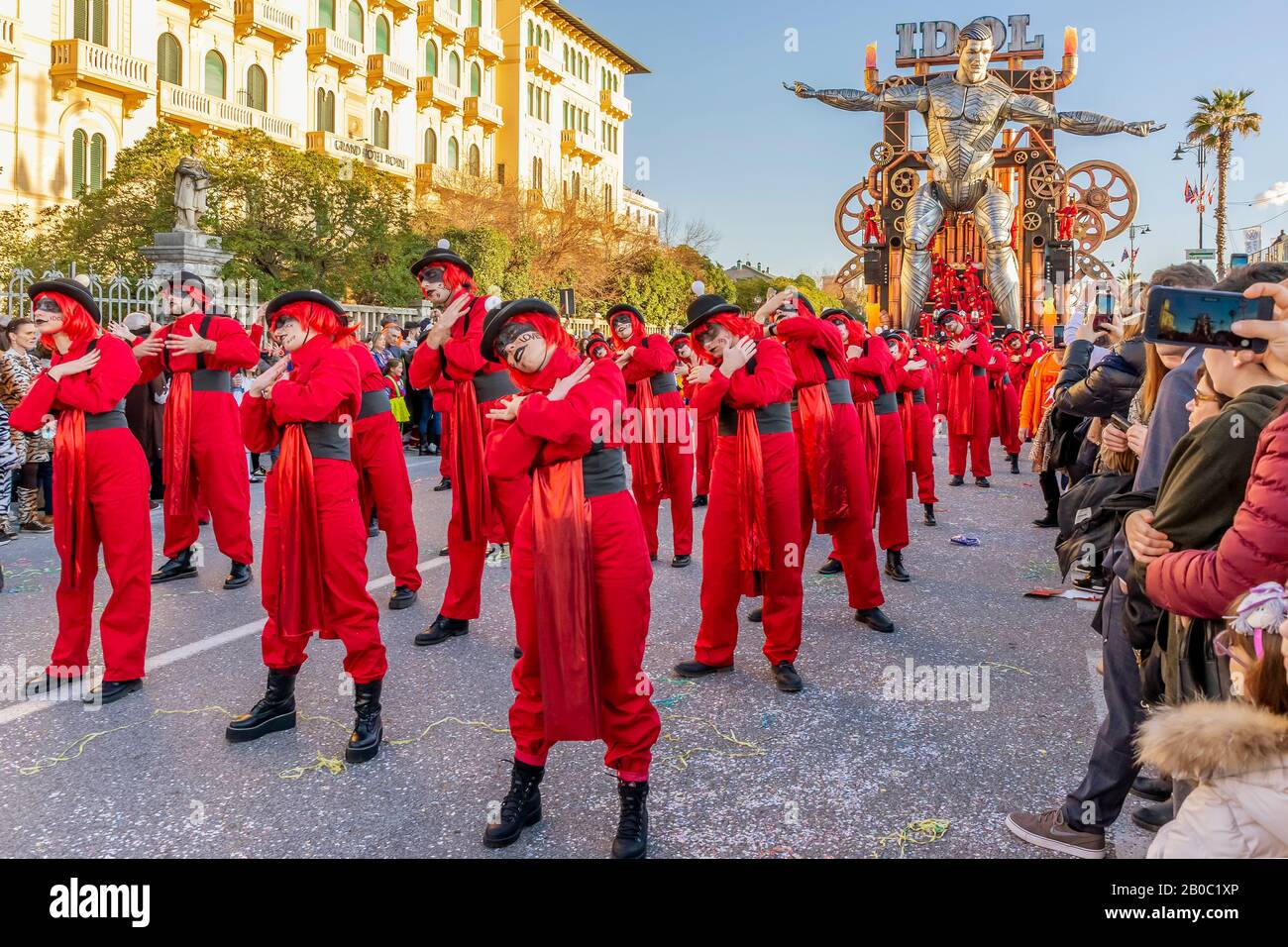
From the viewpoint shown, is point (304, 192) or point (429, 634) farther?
point (304, 192)

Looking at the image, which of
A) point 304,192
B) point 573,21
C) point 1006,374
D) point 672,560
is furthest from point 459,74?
point 672,560

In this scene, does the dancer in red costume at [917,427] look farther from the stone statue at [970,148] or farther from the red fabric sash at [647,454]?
the stone statue at [970,148]

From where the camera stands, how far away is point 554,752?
4.18 m

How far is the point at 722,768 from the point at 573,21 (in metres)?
56.4

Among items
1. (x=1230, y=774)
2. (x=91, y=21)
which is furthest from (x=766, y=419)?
(x=91, y=21)

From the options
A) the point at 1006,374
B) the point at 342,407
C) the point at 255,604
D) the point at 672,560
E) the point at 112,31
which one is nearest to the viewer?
the point at 342,407

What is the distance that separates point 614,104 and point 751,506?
59075mm

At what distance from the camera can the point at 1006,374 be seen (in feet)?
46.6

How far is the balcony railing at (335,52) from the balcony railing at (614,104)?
23.2 m

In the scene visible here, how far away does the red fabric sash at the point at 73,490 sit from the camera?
484cm

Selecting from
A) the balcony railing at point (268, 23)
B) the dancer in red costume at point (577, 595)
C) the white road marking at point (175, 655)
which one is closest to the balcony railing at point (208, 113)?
the balcony railing at point (268, 23)

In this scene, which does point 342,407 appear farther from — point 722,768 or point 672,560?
point 672,560

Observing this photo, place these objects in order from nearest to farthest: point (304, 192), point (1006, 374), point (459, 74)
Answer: point (1006, 374), point (304, 192), point (459, 74)

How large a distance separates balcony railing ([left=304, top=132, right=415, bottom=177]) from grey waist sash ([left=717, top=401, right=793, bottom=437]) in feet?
99.8
